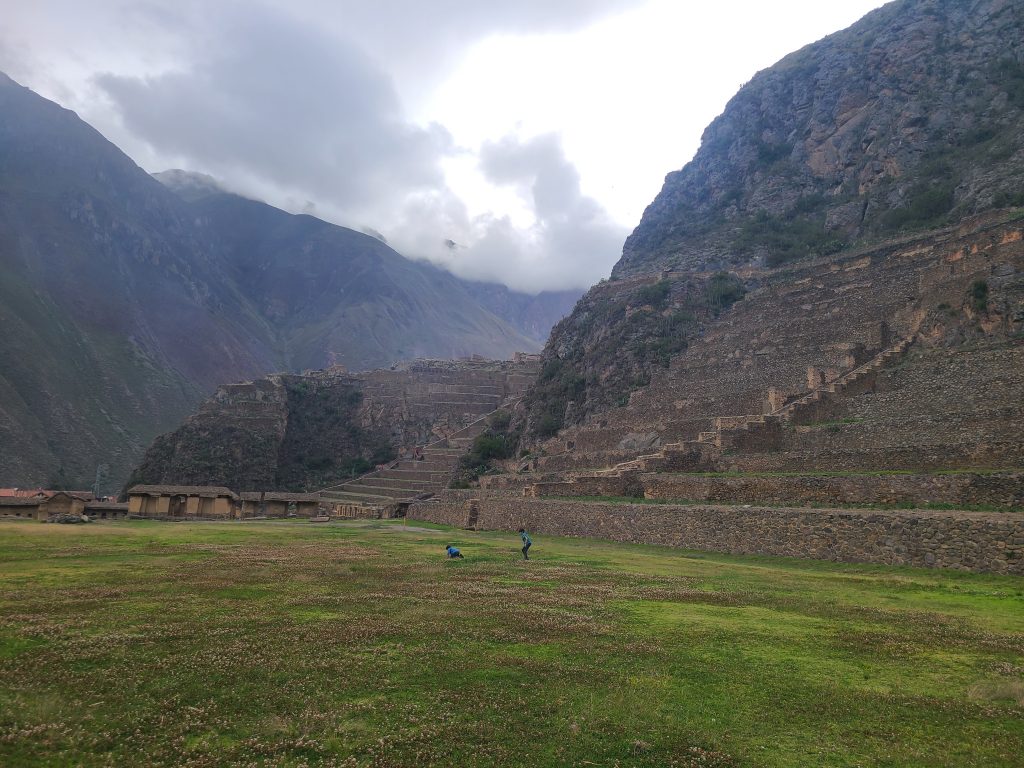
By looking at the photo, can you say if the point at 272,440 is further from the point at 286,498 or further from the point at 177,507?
the point at 177,507

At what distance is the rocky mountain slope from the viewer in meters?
56.5

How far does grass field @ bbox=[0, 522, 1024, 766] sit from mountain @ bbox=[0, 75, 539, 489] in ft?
282

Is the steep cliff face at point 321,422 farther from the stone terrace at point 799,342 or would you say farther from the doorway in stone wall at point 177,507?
the stone terrace at point 799,342

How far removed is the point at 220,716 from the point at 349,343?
16787 centimetres

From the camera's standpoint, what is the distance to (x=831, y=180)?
245ft

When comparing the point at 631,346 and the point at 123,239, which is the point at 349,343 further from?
the point at 631,346

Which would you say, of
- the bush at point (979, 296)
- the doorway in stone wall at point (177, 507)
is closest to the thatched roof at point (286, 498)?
the doorway in stone wall at point (177, 507)

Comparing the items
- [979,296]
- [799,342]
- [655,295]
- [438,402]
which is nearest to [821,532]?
[979,296]

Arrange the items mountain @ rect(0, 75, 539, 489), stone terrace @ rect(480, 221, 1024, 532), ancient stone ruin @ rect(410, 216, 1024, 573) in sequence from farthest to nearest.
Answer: mountain @ rect(0, 75, 539, 489), stone terrace @ rect(480, 221, 1024, 532), ancient stone ruin @ rect(410, 216, 1024, 573)

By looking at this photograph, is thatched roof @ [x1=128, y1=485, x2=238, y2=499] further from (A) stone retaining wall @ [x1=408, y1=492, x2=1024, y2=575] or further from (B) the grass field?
(B) the grass field

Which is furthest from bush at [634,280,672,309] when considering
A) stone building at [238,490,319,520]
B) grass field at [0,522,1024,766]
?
grass field at [0,522,1024,766]

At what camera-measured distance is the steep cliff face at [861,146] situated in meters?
56.9

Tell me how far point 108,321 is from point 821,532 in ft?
445

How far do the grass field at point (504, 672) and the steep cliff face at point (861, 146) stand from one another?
40830 mm
